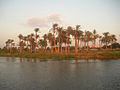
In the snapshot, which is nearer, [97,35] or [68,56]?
[68,56]

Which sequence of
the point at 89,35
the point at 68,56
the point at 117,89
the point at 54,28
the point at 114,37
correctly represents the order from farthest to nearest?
the point at 114,37 < the point at 89,35 < the point at 54,28 < the point at 68,56 < the point at 117,89

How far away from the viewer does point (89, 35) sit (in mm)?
106562

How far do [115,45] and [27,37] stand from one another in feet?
316

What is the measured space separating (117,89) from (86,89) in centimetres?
355

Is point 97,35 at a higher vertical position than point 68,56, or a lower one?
higher

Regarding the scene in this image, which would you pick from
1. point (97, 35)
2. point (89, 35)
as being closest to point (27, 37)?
point (89, 35)

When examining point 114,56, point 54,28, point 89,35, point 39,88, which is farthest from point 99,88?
point 89,35

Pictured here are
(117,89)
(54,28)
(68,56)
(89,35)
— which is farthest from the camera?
(89,35)

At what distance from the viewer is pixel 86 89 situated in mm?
14359

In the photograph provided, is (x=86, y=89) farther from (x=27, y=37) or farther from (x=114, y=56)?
(x=27, y=37)

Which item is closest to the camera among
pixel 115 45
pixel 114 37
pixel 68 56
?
pixel 68 56

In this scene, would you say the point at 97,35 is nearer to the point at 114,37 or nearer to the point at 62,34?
the point at 114,37

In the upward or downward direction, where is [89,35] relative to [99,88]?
upward

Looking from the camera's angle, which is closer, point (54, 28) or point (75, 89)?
point (75, 89)
